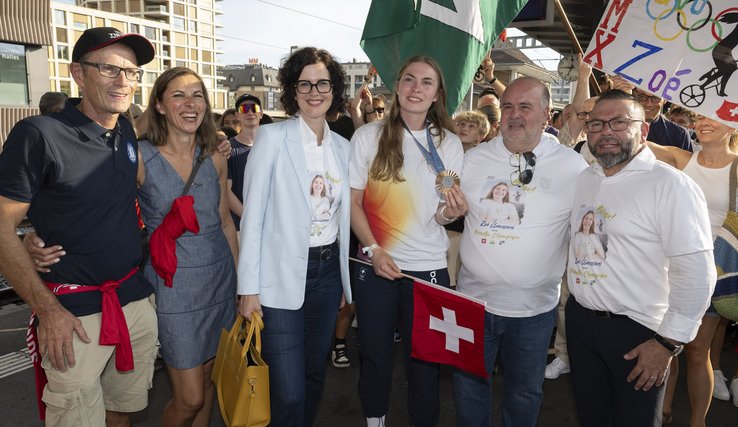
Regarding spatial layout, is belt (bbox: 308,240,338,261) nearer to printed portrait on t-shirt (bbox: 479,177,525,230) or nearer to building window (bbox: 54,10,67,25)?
printed portrait on t-shirt (bbox: 479,177,525,230)

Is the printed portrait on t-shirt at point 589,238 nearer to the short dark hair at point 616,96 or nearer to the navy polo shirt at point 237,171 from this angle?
the short dark hair at point 616,96

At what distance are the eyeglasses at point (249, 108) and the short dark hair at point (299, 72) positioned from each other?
205 centimetres

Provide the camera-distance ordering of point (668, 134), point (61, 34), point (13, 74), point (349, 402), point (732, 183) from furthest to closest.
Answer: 1. point (61, 34)
2. point (13, 74)
3. point (668, 134)
4. point (349, 402)
5. point (732, 183)

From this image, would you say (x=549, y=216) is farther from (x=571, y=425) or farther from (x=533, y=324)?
(x=571, y=425)

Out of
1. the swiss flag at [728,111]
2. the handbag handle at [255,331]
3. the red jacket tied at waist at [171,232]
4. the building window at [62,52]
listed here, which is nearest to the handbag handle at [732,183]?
the swiss flag at [728,111]

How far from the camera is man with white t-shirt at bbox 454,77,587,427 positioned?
2.70 metres

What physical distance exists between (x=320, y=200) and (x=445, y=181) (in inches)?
26.5

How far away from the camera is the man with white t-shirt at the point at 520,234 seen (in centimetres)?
270

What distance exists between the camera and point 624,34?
11.1 ft

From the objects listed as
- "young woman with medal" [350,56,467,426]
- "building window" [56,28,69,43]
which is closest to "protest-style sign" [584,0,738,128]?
"young woman with medal" [350,56,467,426]

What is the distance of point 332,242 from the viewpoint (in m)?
2.88

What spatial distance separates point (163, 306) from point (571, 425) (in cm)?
297

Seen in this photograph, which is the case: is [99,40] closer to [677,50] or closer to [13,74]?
[677,50]

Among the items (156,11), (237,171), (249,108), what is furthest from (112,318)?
(156,11)
